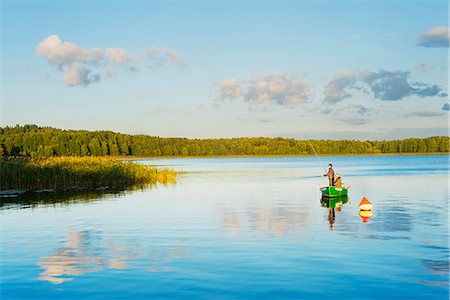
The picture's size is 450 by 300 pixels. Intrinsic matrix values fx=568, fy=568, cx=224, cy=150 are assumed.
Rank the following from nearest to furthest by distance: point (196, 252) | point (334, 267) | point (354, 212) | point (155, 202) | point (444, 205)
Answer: point (334, 267)
point (196, 252)
point (354, 212)
point (444, 205)
point (155, 202)

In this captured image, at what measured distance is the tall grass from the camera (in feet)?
158

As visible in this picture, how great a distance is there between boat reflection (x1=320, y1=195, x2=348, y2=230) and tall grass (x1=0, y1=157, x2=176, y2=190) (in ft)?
75.4

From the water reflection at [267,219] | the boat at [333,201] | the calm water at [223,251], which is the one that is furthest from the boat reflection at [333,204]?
the water reflection at [267,219]

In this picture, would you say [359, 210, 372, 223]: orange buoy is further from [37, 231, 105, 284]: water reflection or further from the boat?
[37, 231, 105, 284]: water reflection

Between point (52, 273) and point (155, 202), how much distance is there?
23362 mm

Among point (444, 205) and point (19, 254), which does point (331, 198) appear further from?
point (19, 254)

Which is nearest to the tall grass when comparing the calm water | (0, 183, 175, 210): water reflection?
(0, 183, 175, 210): water reflection

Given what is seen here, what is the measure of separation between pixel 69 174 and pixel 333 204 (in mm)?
25405

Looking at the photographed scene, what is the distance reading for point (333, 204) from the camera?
3834cm

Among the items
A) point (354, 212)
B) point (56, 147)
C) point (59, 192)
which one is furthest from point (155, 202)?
point (56, 147)

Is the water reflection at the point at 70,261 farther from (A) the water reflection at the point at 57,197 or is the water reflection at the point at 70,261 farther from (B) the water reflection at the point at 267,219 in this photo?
(A) the water reflection at the point at 57,197

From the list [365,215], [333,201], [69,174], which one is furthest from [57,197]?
[365,215]

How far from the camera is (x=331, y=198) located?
4106 centimetres

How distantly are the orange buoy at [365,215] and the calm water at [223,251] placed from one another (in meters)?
0.51
